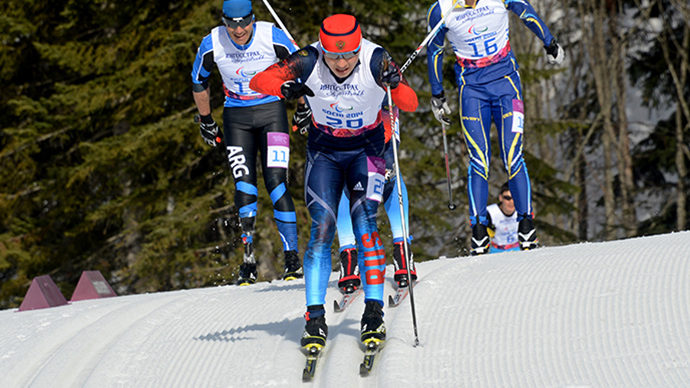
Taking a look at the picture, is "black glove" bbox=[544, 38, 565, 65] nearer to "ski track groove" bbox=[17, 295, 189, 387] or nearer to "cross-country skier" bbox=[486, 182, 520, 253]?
"cross-country skier" bbox=[486, 182, 520, 253]

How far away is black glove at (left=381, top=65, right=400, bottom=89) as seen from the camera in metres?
3.80

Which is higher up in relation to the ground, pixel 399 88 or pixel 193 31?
pixel 193 31

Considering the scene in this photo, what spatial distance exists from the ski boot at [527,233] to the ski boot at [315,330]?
114 inches

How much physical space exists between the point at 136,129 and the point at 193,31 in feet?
6.98

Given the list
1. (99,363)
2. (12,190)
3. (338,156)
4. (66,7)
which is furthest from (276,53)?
(12,190)

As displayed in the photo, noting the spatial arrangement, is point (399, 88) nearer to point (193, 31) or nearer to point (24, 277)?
point (193, 31)

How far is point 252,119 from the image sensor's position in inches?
248

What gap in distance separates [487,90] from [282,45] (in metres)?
1.76

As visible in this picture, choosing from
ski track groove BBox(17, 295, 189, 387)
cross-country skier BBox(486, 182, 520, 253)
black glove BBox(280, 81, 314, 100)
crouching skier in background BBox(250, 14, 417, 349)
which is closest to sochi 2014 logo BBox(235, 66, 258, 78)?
ski track groove BBox(17, 295, 189, 387)

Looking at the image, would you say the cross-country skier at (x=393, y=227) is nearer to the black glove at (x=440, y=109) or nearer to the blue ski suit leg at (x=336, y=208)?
the blue ski suit leg at (x=336, y=208)

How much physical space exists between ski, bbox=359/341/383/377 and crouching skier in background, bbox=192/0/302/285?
2577 mm

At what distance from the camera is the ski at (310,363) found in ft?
12.0

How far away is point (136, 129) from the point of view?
1381 cm

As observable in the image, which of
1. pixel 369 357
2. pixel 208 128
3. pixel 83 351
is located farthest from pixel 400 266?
pixel 208 128
